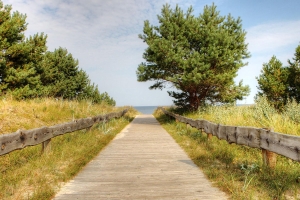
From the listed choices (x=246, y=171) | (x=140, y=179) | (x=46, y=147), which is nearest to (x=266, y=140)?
(x=246, y=171)

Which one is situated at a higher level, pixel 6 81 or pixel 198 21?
pixel 198 21

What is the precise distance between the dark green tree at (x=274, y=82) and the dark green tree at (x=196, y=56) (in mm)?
11472

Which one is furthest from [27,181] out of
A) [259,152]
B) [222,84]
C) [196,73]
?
[222,84]

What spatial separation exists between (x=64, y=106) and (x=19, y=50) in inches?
353

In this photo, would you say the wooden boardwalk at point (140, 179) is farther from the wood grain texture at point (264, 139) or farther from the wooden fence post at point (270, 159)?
the wooden fence post at point (270, 159)

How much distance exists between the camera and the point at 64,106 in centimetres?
1395

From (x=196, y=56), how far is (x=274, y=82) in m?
17.6

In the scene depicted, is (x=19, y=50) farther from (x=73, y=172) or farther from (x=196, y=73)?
(x=73, y=172)

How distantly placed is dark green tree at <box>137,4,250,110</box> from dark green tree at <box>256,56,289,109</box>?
11.5 m

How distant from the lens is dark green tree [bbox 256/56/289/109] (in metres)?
28.5

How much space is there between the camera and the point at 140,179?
490 centimetres

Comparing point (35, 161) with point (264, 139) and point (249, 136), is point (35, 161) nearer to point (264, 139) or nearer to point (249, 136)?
point (249, 136)

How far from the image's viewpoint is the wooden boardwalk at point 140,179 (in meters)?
4.01

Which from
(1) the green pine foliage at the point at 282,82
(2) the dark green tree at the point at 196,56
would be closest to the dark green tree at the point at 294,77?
(1) the green pine foliage at the point at 282,82
